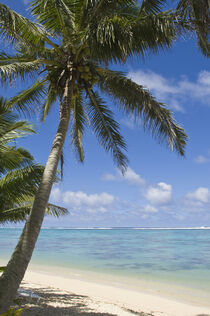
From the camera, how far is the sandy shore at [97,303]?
555 centimetres

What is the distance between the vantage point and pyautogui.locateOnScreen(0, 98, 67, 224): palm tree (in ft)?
15.3

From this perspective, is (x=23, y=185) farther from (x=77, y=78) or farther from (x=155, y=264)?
(x=155, y=264)

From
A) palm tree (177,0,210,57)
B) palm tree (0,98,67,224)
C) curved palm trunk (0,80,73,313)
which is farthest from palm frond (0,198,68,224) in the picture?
palm tree (177,0,210,57)

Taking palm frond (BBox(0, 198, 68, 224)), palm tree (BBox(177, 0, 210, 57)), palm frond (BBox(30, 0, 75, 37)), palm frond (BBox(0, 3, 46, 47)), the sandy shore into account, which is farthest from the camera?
palm frond (BBox(0, 198, 68, 224))

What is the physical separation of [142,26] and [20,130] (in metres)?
2.88

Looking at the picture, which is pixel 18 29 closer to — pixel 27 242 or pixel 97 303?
pixel 27 242

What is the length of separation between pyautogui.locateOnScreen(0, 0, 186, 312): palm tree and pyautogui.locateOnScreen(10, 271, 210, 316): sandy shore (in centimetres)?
203

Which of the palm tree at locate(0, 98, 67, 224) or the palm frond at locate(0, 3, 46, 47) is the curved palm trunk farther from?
the palm frond at locate(0, 3, 46, 47)

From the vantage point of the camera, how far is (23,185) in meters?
6.67

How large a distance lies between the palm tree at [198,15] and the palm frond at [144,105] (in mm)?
1590

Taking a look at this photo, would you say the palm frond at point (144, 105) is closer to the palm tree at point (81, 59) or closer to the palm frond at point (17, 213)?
the palm tree at point (81, 59)

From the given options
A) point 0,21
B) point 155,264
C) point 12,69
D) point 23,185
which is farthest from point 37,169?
point 155,264

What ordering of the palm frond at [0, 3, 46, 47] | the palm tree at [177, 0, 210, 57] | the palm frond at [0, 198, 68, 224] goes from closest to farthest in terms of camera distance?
the palm tree at [177, 0, 210, 57], the palm frond at [0, 3, 46, 47], the palm frond at [0, 198, 68, 224]

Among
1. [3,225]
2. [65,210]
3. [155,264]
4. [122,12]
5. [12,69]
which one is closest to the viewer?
[12,69]
